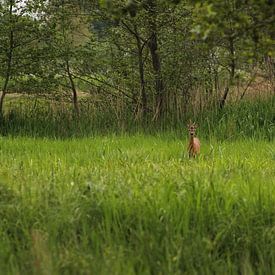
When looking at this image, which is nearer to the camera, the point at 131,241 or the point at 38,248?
the point at 38,248

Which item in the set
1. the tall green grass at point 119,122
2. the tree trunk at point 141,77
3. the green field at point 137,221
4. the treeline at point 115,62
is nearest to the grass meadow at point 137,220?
the green field at point 137,221

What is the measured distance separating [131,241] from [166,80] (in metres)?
8.72

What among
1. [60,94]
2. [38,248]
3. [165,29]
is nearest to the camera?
[38,248]

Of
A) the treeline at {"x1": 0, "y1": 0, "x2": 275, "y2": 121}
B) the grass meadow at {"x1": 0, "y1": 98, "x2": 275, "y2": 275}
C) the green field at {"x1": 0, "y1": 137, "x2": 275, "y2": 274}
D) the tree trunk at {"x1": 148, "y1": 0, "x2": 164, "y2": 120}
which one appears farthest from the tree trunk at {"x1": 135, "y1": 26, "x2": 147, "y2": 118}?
the green field at {"x1": 0, "y1": 137, "x2": 275, "y2": 274}

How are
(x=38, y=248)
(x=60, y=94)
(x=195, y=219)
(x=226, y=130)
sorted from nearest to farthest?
(x=38, y=248) → (x=195, y=219) → (x=226, y=130) → (x=60, y=94)

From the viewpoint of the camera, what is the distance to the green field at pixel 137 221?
3627mm

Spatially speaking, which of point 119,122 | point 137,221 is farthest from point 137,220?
point 119,122

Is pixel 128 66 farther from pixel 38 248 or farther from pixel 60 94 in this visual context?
pixel 38 248

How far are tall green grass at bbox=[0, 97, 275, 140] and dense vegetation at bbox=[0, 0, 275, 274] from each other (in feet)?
0.13

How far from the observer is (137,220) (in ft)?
13.7

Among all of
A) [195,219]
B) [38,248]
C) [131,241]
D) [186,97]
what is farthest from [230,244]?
[186,97]

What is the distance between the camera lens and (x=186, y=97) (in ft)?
40.3

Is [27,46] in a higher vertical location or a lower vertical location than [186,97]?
higher

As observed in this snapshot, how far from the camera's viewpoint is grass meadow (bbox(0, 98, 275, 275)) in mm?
3631
